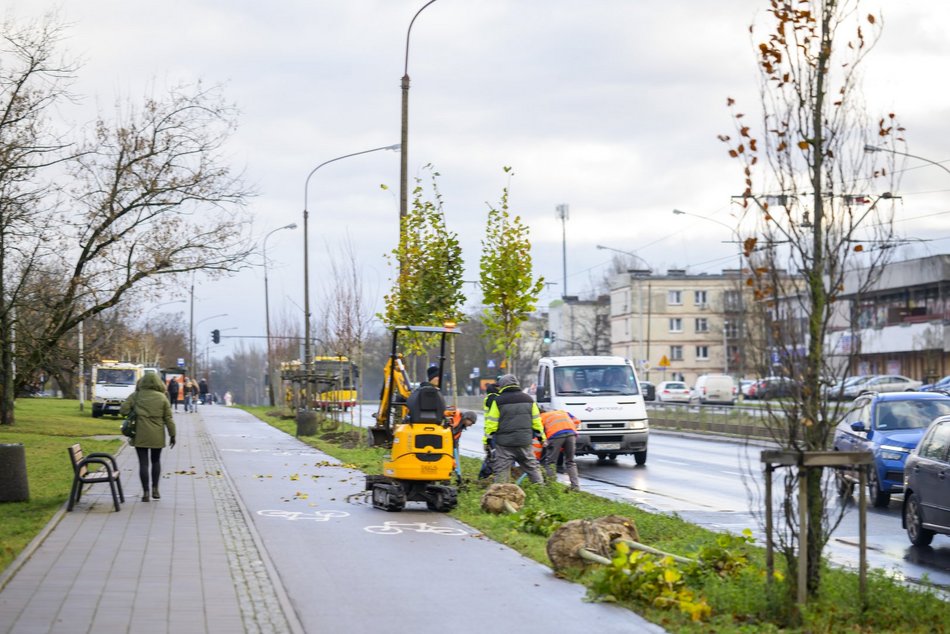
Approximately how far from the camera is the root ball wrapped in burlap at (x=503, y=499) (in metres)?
15.8

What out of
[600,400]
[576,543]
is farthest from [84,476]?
[600,400]

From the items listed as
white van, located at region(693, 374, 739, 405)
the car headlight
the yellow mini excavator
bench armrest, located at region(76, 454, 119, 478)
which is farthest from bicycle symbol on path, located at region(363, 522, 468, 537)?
white van, located at region(693, 374, 739, 405)

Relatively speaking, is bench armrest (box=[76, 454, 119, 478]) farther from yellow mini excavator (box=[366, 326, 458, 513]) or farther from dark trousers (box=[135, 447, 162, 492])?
yellow mini excavator (box=[366, 326, 458, 513])

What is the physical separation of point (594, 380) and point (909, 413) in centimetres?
922

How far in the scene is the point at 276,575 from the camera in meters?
10.8

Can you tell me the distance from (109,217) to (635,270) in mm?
97979

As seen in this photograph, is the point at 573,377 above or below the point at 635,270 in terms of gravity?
below

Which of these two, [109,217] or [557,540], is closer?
[557,540]

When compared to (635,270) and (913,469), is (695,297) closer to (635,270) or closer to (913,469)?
(635,270)

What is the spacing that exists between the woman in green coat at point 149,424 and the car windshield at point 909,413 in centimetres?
1079

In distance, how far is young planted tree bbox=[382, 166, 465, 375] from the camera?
2525 cm

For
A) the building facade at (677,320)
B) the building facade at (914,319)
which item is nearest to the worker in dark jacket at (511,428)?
the building facade at (914,319)

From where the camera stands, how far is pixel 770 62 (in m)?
9.05

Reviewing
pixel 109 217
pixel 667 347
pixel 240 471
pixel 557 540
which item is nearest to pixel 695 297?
pixel 667 347
